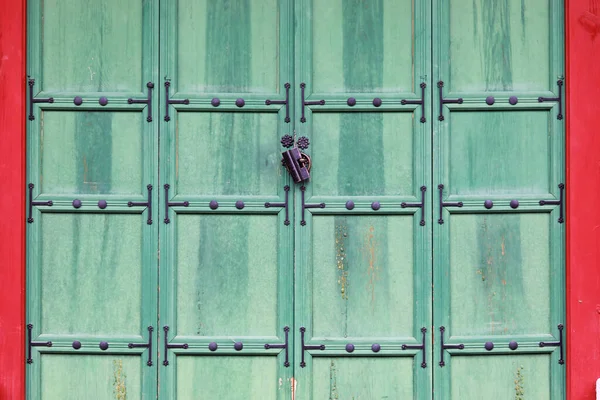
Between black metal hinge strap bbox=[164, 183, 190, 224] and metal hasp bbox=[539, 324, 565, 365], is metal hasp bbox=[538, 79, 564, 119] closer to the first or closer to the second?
metal hasp bbox=[539, 324, 565, 365]

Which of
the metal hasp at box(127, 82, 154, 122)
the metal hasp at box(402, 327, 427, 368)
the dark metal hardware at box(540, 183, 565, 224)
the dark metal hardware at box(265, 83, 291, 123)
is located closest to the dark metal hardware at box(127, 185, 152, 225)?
the metal hasp at box(127, 82, 154, 122)

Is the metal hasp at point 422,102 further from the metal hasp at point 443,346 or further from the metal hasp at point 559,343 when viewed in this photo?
the metal hasp at point 559,343

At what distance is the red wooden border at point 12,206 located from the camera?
3.29 metres

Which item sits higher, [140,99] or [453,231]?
[140,99]

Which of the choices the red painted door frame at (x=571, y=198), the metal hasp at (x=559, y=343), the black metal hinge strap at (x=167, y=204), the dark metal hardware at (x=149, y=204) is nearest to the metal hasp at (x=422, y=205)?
the red painted door frame at (x=571, y=198)

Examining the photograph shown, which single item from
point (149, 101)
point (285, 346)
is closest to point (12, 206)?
point (149, 101)

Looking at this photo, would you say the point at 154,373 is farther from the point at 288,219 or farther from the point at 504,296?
the point at 504,296

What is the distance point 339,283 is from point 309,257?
15cm

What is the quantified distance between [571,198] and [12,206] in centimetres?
202

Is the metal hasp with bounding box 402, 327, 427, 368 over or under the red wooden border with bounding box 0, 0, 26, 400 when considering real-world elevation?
under

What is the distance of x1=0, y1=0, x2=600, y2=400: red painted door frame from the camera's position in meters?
3.29

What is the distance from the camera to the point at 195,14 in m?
3.37

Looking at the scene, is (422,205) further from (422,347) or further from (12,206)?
(12,206)

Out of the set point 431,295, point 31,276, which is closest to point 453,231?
point 431,295
